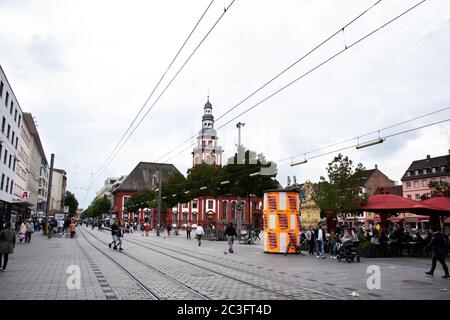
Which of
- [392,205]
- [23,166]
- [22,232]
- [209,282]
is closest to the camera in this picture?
[209,282]

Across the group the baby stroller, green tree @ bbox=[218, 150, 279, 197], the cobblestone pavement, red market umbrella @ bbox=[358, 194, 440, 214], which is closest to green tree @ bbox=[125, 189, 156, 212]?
green tree @ bbox=[218, 150, 279, 197]

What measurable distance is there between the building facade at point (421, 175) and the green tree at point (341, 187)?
59364 mm

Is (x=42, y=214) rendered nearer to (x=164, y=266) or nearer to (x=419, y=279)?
(x=164, y=266)

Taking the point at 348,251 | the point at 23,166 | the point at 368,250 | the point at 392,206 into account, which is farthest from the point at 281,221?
the point at 23,166

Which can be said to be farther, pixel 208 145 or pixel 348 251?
pixel 208 145

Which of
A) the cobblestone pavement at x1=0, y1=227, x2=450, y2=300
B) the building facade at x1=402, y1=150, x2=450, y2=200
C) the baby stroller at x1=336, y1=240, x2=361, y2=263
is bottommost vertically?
the cobblestone pavement at x1=0, y1=227, x2=450, y2=300

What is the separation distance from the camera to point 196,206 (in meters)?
108

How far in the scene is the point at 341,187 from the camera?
98.1ft

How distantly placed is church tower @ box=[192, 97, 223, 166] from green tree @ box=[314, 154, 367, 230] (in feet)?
248

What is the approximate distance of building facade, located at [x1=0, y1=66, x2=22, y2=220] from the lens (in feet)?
127

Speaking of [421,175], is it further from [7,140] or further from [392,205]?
[7,140]

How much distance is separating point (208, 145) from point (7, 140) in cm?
6920

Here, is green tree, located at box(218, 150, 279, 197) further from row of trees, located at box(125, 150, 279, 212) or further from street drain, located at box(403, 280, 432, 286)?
street drain, located at box(403, 280, 432, 286)
